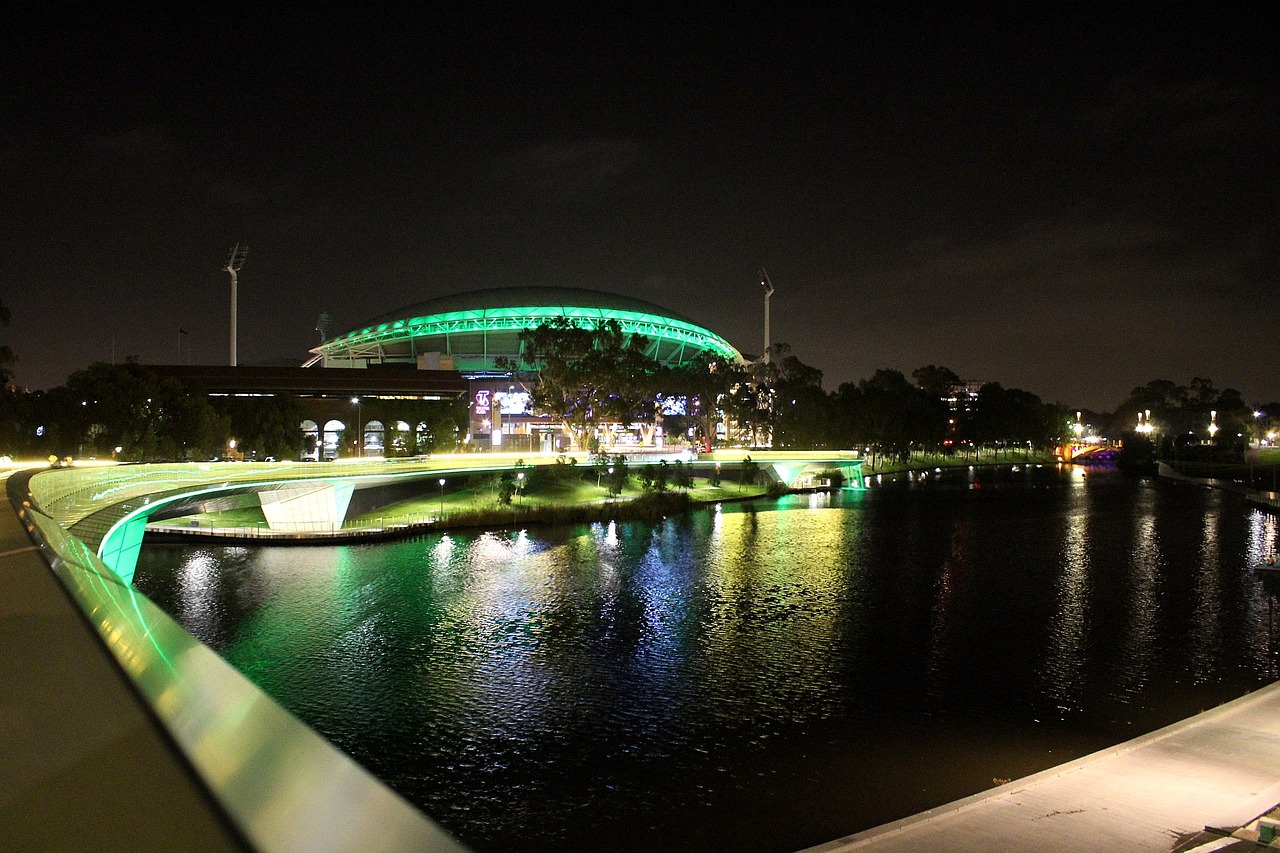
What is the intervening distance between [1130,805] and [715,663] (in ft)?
45.0

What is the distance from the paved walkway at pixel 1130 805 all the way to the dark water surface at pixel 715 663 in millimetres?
3047

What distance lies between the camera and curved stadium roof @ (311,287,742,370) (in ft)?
387

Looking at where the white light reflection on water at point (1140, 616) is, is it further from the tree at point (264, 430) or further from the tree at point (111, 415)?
the tree at point (264, 430)

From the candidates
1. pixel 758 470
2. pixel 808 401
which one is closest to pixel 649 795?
pixel 758 470

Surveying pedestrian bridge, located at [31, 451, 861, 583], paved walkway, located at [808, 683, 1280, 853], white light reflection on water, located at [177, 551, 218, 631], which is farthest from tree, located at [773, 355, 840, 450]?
paved walkway, located at [808, 683, 1280, 853]

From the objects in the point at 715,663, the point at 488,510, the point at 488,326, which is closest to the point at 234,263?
the point at 488,326

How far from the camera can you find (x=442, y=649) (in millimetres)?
26828

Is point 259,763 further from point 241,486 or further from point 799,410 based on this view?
point 799,410

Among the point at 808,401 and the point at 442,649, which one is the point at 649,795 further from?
the point at 808,401

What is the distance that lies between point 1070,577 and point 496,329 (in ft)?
290

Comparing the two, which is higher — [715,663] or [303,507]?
[303,507]

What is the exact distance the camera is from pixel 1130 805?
1276 centimetres

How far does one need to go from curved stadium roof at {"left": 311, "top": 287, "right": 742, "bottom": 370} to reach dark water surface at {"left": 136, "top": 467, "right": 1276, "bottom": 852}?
2789 inches

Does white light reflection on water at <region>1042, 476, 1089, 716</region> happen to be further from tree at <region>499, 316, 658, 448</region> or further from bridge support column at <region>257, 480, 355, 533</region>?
tree at <region>499, 316, 658, 448</region>
